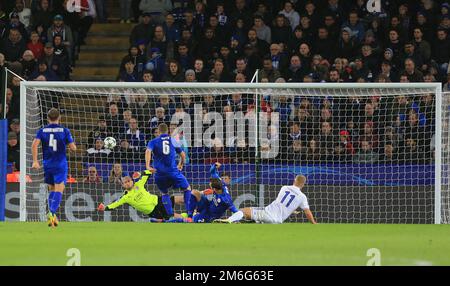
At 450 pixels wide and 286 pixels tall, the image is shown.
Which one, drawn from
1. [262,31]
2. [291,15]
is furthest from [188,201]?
[291,15]

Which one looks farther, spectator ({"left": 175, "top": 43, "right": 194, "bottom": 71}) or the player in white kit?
spectator ({"left": 175, "top": 43, "right": 194, "bottom": 71})

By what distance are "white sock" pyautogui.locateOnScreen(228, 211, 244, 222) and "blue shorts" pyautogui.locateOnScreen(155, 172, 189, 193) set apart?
1048 millimetres

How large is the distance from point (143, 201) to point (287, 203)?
93.2 inches

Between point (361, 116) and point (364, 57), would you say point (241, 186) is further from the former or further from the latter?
point (364, 57)

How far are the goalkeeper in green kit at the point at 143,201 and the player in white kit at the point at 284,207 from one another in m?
1.06

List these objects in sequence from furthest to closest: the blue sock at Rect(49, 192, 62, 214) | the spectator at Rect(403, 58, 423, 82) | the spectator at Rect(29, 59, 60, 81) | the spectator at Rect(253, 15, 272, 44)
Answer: the spectator at Rect(253, 15, 272, 44) → the spectator at Rect(29, 59, 60, 81) → the spectator at Rect(403, 58, 423, 82) → the blue sock at Rect(49, 192, 62, 214)

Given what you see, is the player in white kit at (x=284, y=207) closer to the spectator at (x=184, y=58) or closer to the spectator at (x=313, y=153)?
the spectator at (x=313, y=153)

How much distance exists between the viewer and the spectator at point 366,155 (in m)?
19.9

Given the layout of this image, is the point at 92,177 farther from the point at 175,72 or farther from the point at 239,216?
the point at 175,72

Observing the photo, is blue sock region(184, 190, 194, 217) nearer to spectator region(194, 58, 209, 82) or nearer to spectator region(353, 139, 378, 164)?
spectator region(353, 139, 378, 164)

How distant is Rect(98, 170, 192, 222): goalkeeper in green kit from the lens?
1886cm

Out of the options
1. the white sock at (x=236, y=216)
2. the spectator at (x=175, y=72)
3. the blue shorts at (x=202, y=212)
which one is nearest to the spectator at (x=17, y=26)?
the spectator at (x=175, y=72)

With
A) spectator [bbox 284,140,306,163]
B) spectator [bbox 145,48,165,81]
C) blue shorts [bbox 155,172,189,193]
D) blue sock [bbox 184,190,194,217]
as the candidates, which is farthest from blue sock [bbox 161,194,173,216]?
spectator [bbox 145,48,165,81]
